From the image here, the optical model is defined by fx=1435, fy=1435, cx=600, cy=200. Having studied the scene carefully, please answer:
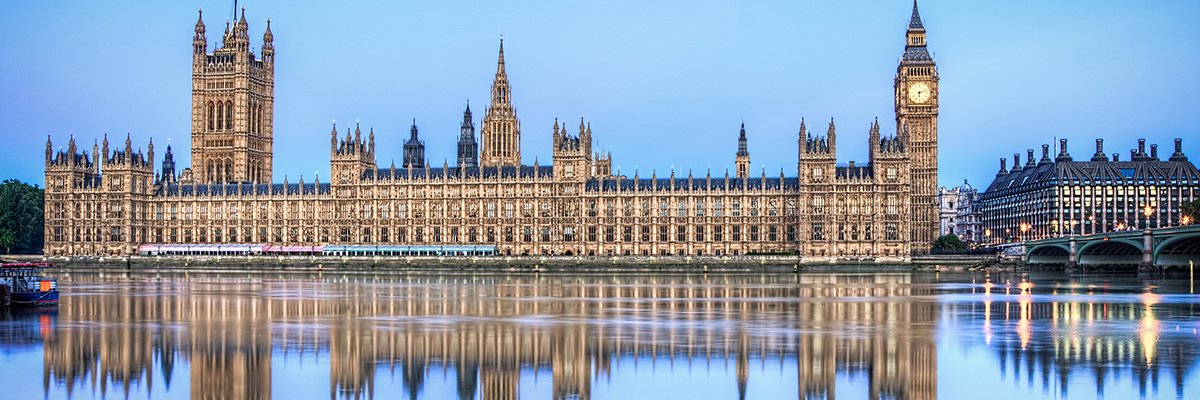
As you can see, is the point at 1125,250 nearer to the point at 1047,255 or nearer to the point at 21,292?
the point at 1047,255

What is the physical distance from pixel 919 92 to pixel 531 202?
4376 cm

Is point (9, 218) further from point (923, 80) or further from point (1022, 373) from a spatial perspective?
point (1022, 373)

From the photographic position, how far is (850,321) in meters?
52.2

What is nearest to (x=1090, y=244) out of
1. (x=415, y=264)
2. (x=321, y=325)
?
(x=415, y=264)

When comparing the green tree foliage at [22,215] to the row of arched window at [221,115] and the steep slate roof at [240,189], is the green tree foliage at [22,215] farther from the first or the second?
the row of arched window at [221,115]

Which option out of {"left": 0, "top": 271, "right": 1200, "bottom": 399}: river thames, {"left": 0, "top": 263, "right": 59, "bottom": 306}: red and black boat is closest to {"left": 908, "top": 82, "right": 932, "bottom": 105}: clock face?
{"left": 0, "top": 271, "right": 1200, "bottom": 399}: river thames

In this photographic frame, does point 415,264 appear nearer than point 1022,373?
No

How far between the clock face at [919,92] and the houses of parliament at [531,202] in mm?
153

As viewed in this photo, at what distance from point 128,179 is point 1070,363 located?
136602 mm

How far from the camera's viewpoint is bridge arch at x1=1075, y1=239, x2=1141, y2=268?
389 feet

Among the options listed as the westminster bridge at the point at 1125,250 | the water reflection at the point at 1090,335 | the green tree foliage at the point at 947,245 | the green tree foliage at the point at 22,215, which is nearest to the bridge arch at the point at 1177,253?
the westminster bridge at the point at 1125,250

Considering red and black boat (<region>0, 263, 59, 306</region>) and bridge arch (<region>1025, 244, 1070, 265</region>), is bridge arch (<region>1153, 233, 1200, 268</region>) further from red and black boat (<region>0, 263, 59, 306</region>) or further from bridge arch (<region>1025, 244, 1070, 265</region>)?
red and black boat (<region>0, 263, 59, 306</region>)

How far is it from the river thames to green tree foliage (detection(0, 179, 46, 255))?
100 m

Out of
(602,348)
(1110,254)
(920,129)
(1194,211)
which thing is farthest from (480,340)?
(920,129)
